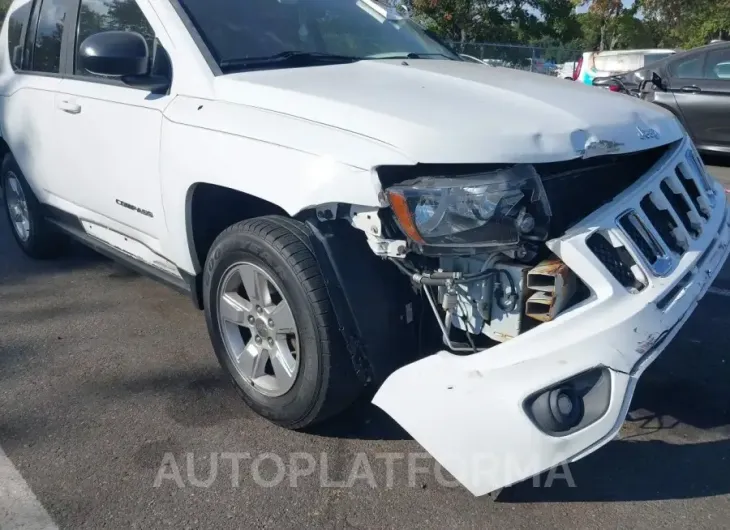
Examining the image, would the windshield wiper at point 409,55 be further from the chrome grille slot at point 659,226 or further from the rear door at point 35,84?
the rear door at point 35,84

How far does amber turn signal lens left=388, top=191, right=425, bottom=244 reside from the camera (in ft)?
7.54

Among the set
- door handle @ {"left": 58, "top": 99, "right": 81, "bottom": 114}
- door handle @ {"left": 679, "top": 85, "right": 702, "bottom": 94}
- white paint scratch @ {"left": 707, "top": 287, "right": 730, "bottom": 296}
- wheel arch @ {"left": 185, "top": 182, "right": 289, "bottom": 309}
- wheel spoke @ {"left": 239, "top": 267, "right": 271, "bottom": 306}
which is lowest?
white paint scratch @ {"left": 707, "top": 287, "right": 730, "bottom": 296}

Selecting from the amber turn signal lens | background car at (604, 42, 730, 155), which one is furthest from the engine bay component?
background car at (604, 42, 730, 155)

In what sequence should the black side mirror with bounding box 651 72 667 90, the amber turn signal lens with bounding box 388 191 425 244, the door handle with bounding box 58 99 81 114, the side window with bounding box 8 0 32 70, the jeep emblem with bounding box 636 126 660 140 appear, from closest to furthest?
the amber turn signal lens with bounding box 388 191 425 244
the jeep emblem with bounding box 636 126 660 140
the door handle with bounding box 58 99 81 114
the side window with bounding box 8 0 32 70
the black side mirror with bounding box 651 72 667 90

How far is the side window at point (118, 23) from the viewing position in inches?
129

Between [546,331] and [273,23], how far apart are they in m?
2.09

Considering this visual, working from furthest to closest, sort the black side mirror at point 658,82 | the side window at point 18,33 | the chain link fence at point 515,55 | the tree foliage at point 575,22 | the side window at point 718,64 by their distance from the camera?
the tree foliage at point 575,22, the chain link fence at point 515,55, the black side mirror at point 658,82, the side window at point 718,64, the side window at point 18,33

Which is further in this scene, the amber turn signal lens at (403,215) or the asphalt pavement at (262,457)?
the asphalt pavement at (262,457)

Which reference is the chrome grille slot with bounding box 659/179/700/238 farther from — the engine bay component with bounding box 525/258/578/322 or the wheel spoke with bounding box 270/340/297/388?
the wheel spoke with bounding box 270/340/297/388

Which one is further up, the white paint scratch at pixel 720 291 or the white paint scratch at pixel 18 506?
the white paint scratch at pixel 720 291

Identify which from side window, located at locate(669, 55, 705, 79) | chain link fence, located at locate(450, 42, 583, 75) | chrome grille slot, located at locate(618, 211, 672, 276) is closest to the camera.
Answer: chrome grille slot, located at locate(618, 211, 672, 276)

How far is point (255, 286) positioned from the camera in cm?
289

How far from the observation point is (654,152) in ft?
9.90

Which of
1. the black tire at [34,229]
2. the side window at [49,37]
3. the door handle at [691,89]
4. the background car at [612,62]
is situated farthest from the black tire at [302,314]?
the background car at [612,62]
